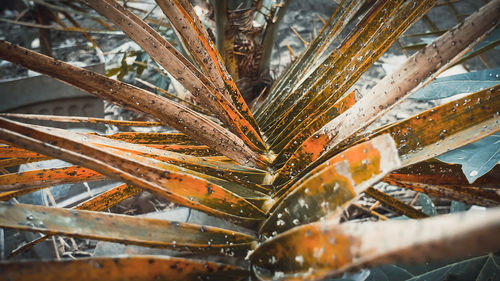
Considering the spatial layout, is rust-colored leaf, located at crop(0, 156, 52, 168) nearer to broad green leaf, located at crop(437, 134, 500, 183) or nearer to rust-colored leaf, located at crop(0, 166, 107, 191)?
rust-colored leaf, located at crop(0, 166, 107, 191)

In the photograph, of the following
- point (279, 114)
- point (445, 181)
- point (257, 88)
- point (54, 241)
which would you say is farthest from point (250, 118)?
point (54, 241)

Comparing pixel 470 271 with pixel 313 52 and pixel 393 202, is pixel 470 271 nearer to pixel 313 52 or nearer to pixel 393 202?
pixel 393 202

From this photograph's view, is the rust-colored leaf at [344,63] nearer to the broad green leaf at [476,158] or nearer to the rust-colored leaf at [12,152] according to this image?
the broad green leaf at [476,158]

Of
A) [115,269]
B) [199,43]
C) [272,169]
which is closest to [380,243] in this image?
[115,269]

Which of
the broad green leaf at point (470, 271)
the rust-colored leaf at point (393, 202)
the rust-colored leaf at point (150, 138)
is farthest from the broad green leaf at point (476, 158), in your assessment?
the rust-colored leaf at point (150, 138)

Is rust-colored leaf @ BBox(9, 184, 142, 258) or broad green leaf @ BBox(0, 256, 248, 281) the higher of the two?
broad green leaf @ BBox(0, 256, 248, 281)

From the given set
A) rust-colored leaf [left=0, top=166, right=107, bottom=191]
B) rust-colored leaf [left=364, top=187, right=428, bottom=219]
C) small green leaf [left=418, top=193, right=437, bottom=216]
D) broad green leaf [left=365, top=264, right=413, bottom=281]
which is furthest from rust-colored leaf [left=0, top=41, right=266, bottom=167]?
small green leaf [left=418, top=193, right=437, bottom=216]
